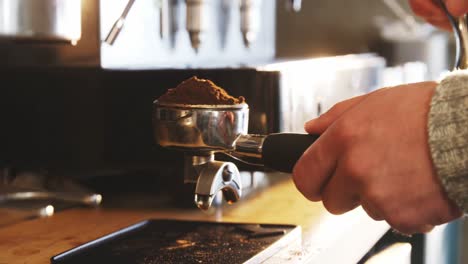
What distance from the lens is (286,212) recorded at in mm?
1323

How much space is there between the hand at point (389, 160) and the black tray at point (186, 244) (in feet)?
0.82

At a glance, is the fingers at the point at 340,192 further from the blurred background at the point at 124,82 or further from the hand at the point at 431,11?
the hand at the point at 431,11

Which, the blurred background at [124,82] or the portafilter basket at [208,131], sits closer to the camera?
the portafilter basket at [208,131]

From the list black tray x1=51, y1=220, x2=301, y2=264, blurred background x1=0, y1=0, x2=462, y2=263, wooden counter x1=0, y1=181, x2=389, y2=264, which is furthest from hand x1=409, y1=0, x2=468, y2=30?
black tray x1=51, y1=220, x2=301, y2=264

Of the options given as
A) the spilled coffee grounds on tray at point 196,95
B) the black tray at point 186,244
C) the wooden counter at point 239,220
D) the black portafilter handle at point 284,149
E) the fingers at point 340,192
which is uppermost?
the spilled coffee grounds on tray at point 196,95

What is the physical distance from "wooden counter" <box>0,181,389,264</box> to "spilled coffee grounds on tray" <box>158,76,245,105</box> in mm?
224

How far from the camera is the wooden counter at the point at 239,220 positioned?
106cm

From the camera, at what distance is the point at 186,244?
1.06 metres

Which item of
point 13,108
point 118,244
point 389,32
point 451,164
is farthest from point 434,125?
point 389,32

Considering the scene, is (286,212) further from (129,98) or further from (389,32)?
(389,32)

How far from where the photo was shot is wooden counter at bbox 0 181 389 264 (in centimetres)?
106

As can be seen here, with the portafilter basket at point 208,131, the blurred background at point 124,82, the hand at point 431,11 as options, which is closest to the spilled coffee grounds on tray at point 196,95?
the portafilter basket at point 208,131

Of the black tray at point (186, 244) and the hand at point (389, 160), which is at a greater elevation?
the hand at point (389, 160)

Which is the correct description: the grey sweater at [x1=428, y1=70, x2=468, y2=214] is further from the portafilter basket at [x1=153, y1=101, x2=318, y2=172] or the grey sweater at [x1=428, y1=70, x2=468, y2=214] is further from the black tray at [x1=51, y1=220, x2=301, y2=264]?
the black tray at [x1=51, y1=220, x2=301, y2=264]
